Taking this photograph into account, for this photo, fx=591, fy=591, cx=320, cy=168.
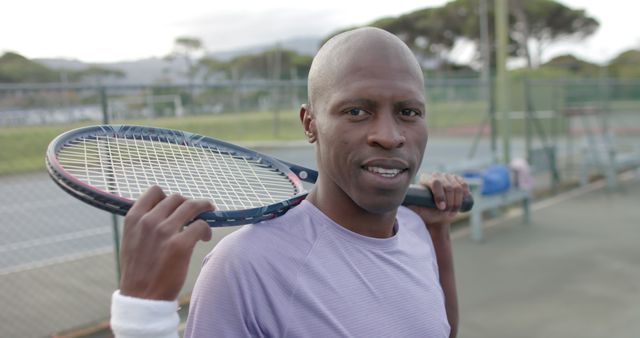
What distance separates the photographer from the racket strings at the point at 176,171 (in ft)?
4.66

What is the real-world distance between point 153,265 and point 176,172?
2.38ft

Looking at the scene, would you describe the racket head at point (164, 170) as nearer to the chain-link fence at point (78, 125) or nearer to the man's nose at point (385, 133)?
the man's nose at point (385, 133)

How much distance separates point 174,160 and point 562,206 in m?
8.50

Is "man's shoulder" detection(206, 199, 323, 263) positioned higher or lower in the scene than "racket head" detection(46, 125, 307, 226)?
lower

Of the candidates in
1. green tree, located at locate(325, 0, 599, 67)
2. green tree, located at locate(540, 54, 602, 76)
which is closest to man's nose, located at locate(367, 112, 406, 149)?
green tree, located at locate(540, 54, 602, 76)

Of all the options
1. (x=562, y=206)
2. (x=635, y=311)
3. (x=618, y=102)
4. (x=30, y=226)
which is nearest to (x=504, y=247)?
(x=635, y=311)

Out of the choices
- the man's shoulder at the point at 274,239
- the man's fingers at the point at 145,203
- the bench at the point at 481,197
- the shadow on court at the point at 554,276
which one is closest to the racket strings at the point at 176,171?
the man's shoulder at the point at 274,239

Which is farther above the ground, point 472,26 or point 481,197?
point 472,26

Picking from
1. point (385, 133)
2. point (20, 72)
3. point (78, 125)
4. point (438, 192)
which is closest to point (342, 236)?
point (385, 133)

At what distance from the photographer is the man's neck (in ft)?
4.77

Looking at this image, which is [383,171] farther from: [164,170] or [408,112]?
[164,170]

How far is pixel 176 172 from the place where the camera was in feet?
5.55

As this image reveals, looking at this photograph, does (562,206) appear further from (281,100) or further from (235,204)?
(235,204)

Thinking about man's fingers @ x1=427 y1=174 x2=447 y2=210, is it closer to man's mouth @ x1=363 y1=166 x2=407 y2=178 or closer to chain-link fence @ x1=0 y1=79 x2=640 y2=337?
man's mouth @ x1=363 y1=166 x2=407 y2=178
